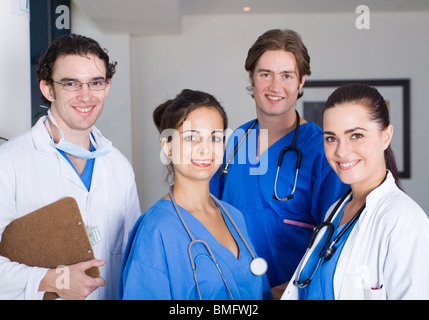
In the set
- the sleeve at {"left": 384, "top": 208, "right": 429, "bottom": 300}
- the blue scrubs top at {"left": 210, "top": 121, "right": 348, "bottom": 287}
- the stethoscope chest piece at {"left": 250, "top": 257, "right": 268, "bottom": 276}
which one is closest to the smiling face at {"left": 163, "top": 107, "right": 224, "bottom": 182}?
the stethoscope chest piece at {"left": 250, "top": 257, "right": 268, "bottom": 276}

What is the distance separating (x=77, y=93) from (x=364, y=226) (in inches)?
34.1

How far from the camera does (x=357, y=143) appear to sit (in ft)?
3.30

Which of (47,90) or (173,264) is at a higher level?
(47,90)

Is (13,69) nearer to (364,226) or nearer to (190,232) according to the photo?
(190,232)

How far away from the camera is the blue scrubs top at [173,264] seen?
3.17 ft

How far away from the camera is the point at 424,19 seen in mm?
3230

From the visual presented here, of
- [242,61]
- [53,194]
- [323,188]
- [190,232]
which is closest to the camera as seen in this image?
[190,232]

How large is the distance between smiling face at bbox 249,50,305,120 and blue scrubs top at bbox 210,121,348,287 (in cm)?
12

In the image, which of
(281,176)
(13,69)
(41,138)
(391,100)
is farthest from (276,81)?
(391,100)

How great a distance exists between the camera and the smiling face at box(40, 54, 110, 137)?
4.00 ft
